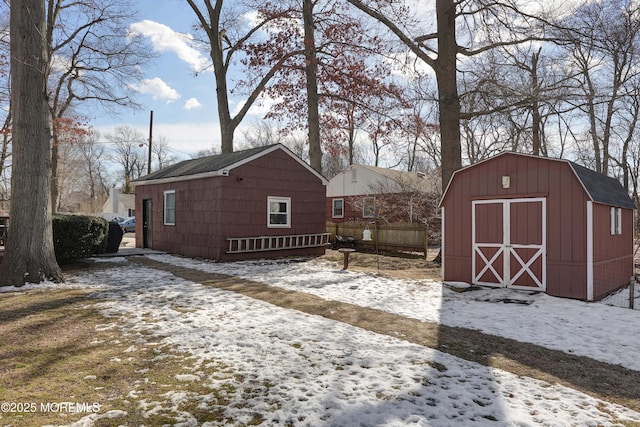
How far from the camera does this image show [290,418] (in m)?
2.89

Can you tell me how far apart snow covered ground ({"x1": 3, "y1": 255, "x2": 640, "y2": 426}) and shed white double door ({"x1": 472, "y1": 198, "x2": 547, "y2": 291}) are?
18.7 inches

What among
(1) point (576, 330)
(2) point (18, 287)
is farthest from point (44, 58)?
(1) point (576, 330)

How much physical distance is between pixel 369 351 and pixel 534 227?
537cm

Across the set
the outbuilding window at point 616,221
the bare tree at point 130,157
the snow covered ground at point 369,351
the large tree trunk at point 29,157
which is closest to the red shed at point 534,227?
the outbuilding window at point 616,221

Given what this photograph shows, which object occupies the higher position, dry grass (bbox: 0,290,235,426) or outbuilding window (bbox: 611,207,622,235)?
outbuilding window (bbox: 611,207,622,235)

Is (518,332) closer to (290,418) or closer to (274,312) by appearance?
(274,312)

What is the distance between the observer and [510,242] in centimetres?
816

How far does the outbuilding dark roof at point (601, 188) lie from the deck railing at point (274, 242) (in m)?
8.60

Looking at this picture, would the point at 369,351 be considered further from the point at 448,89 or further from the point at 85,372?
the point at 448,89

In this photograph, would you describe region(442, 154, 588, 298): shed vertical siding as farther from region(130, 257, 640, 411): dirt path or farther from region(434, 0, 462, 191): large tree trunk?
region(130, 257, 640, 411): dirt path

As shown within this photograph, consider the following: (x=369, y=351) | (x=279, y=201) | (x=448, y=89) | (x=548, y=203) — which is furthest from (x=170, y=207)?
(x=548, y=203)

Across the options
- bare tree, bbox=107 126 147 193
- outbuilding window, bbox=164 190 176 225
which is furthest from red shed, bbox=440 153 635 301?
bare tree, bbox=107 126 147 193

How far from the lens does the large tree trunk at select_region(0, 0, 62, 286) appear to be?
745cm

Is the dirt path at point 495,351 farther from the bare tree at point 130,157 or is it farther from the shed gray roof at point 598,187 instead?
the bare tree at point 130,157
